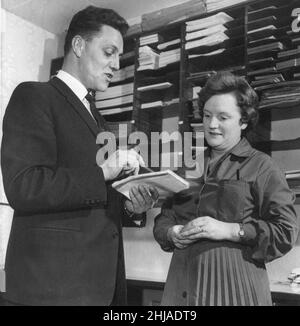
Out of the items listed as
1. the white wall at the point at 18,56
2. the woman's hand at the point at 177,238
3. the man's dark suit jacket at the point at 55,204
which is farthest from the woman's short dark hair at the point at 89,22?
the white wall at the point at 18,56

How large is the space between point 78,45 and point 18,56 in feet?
7.34

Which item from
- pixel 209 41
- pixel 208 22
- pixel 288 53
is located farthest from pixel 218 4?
pixel 288 53

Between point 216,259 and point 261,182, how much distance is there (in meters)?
0.31

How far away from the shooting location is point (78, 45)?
158 centimetres

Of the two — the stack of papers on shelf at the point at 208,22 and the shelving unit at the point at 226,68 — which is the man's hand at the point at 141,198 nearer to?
the shelving unit at the point at 226,68

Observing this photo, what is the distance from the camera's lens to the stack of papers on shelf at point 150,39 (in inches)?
124

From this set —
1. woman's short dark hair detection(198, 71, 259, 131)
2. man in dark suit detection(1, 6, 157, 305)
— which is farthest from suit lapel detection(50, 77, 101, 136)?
woman's short dark hair detection(198, 71, 259, 131)

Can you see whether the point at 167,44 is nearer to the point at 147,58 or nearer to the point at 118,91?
the point at 147,58

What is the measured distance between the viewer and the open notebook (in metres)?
1.32

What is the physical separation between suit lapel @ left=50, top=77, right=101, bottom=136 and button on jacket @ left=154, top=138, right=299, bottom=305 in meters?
0.47

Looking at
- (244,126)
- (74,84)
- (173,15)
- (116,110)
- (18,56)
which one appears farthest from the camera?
(18,56)

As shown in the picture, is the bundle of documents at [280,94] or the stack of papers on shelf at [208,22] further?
the stack of papers on shelf at [208,22]

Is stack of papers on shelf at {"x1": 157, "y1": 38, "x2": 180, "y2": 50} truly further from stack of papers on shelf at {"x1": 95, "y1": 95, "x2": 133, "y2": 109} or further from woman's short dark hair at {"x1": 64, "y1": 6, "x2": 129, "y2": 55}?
woman's short dark hair at {"x1": 64, "y1": 6, "x2": 129, "y2": 55}

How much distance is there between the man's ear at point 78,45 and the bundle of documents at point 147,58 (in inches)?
62.4
